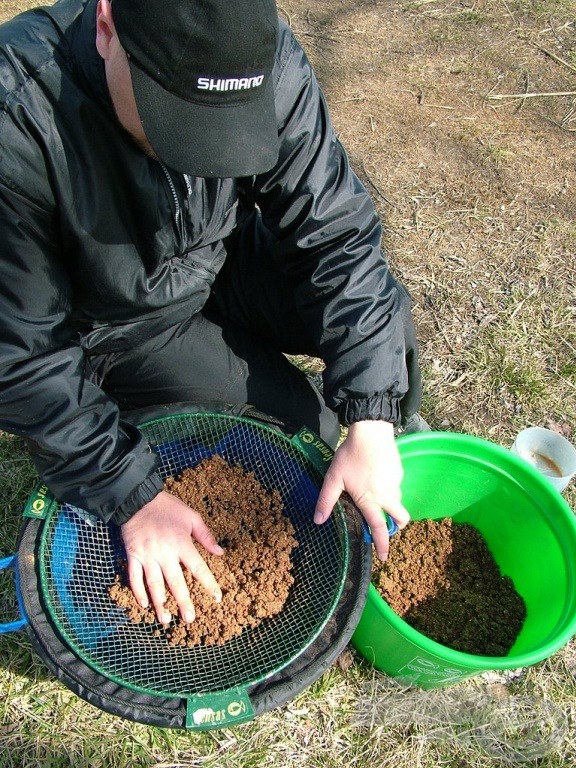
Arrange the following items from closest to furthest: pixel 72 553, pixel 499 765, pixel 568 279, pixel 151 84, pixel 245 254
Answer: pixel 151 84 → pixel 72 553 → pixel 499 765 → pixel 245 254 → pixel 568 279

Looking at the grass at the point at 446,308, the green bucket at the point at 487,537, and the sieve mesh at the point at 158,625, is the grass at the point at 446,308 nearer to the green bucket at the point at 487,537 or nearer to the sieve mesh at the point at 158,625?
the green bucket at the point at 487,537

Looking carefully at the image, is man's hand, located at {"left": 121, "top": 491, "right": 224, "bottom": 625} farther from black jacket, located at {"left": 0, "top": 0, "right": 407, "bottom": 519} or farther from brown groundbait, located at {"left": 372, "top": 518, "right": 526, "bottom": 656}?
brown groundbait, located at {"left": 372, "top": 518, "right": 526, "bottom": 656}

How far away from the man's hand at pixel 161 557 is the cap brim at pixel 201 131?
64 cm

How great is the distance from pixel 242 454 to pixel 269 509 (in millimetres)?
142

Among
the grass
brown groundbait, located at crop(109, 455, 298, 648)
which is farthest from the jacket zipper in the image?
the grass

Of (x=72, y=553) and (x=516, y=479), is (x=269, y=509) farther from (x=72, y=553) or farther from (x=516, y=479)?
(x=516, y=479)

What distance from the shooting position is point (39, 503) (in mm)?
1252

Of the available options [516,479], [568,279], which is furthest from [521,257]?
[516,479]

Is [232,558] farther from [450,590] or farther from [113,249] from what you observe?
[113,249]

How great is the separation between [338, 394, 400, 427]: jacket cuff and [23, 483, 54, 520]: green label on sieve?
23.7 inches

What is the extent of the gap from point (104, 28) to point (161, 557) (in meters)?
0.87

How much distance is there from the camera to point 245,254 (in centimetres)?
164

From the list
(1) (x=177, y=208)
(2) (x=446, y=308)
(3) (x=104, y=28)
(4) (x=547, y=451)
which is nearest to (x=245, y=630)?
(1) (x=177, y=208)

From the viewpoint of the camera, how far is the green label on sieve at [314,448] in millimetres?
1383
